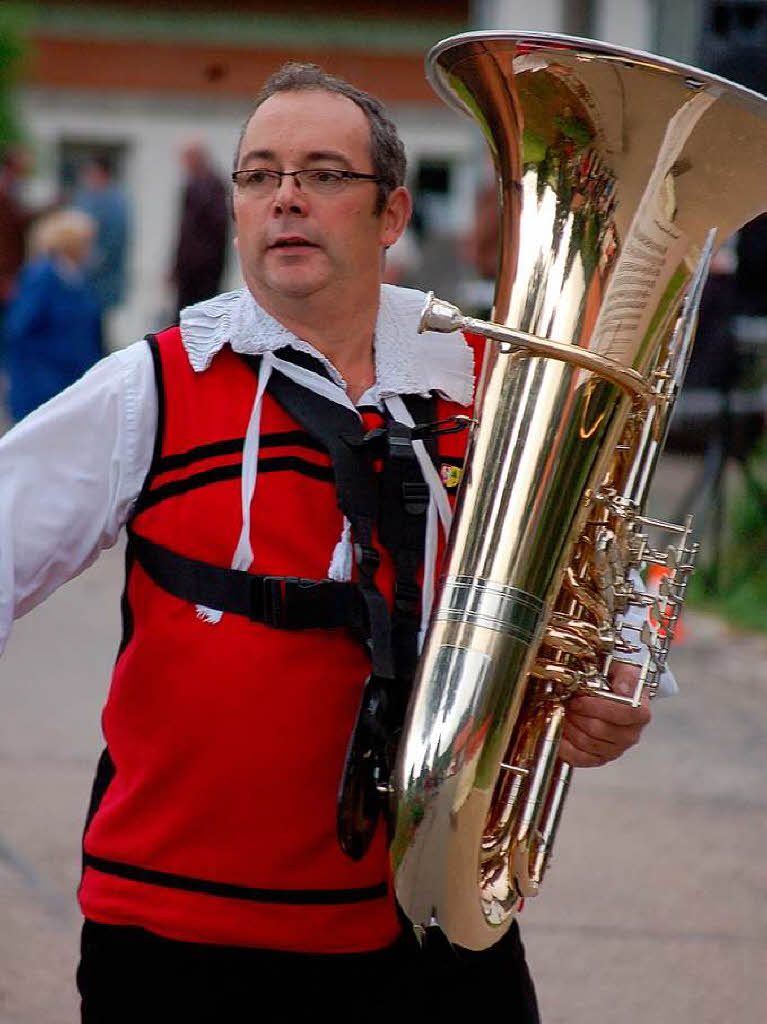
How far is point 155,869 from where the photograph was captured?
7.38 ft

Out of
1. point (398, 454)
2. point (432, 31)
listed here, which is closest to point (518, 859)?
point (398, 454)

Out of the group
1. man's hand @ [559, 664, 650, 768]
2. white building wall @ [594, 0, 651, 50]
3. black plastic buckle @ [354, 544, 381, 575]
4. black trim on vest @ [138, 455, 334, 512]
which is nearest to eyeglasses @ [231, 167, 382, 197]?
black trim on vest @ [138, 455, 334, 512]

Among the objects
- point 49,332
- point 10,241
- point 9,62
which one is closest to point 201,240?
point 49,332

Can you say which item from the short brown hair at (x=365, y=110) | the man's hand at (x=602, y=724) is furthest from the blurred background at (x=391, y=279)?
the man's hand at (x=602, y=724)

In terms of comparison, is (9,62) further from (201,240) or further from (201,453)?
(201,453)

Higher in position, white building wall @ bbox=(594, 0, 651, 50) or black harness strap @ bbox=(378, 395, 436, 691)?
black harness strap @ bbox=(378, 395, 436, 691)

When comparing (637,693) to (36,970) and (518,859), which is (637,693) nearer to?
(518,859)

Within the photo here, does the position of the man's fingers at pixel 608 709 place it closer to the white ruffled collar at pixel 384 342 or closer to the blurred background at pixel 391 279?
the white ruffled collar at pixel 384 342

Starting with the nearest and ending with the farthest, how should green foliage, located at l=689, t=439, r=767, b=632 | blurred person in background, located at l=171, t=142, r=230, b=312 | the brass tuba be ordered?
the brass tuba, green foliage, located at l=689, t=439, r=767, b=632, blurred person in background, located at l=171, t=142, r=230, b=312

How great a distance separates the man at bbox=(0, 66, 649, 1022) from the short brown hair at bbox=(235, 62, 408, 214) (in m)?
0.07

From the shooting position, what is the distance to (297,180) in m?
2.30

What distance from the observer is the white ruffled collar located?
2297 millimetres

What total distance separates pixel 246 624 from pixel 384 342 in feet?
1.58

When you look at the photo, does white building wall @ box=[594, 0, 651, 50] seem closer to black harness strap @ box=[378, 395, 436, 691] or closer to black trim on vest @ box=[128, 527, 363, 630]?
black harness strap @ box=[378, 395, 436, 691]
